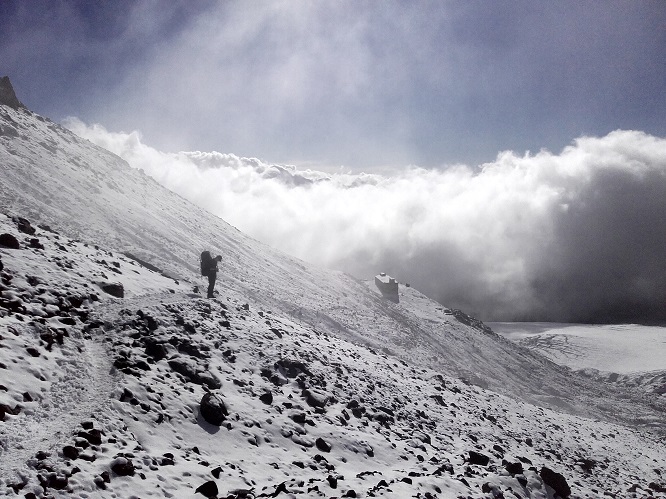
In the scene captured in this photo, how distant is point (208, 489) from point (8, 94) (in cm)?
10269

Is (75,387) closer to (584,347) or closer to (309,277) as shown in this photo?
(309,277)

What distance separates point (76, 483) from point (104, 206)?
63.6m

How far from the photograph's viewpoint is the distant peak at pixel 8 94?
83.2 metres

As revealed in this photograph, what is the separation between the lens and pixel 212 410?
16.1 meters

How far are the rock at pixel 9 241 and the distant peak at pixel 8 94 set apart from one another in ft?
267

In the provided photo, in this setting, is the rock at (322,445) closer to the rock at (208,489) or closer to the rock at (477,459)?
the rock at (208,489)

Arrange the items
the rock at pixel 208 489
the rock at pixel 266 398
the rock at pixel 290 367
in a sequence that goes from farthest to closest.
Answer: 1. the rock at pixel 290 367
2. the rock at pixel 266 398
3. the rock at pixel 208 489

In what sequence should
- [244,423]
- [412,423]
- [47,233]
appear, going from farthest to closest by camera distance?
[47,233]
[412,423]
[244,423]

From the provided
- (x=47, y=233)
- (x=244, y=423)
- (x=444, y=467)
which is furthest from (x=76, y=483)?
(x=47, y=233)

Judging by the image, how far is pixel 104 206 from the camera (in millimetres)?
65250

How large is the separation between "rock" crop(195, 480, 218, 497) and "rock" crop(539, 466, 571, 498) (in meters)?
17.9

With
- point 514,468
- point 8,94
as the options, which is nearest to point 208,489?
point 514,468

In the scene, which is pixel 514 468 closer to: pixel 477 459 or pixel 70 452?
pixel 477 459

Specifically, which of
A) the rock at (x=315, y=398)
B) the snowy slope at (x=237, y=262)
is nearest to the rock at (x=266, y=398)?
the rock at (x=315, y=398)
